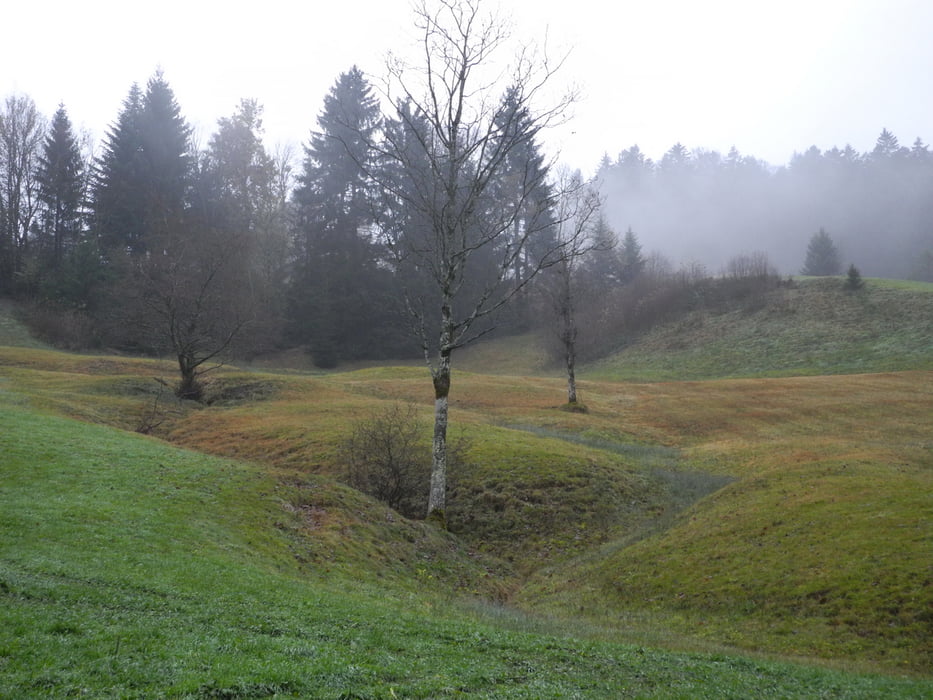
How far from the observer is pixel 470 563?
59.4 feet

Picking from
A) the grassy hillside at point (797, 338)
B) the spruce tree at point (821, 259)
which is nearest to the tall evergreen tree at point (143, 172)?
the grassy hillside at point (797, 338)

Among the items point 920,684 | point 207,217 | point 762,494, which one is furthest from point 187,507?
point 207,217

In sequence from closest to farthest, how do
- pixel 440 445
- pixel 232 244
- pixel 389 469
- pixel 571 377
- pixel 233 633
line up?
pixel 233 633 → pixel 440 445 → pixel 389 469 → pixel 571 377 → pixel 232 244

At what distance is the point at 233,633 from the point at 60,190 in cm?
7519

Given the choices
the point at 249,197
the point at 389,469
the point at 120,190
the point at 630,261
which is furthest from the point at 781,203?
the point at 389,469

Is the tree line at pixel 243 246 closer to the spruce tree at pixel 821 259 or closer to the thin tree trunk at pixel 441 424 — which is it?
the spruce tree at pixel 821 259

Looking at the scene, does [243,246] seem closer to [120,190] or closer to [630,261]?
[120,190]

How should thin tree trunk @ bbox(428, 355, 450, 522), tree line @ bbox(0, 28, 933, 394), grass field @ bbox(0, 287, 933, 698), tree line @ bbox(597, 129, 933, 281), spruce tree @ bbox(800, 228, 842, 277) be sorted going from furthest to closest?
tree line @ bbox(597, 129, 933, 281) → spruce tree @ bbox(800, 228, 842, 277) → tree line @ bbox(0, 28, 933, 394) → thin tree trunk @ bbox(428, 355, 450, 522) → grass field @ bbox(0, 287, 933, 698)

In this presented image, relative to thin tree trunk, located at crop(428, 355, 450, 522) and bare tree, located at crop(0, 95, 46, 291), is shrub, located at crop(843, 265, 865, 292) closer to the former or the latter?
thin tree trunk, located at crop(428, 355, 450, 522)

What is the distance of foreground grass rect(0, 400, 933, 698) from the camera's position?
247 inches

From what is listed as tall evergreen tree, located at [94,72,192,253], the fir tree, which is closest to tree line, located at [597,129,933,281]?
the fir tree

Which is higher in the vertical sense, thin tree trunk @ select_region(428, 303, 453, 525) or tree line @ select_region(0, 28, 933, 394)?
tree line @ select_region(0, 28, 933, 394)

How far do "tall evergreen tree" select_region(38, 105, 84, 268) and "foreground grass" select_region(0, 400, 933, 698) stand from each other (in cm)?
6403

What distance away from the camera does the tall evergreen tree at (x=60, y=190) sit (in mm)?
67250
